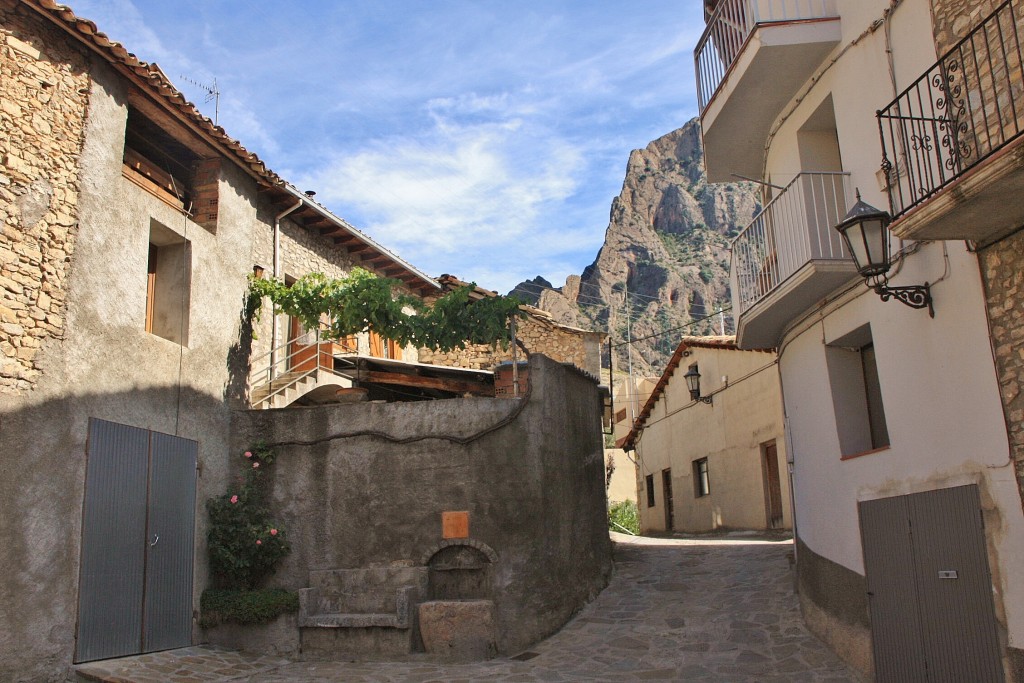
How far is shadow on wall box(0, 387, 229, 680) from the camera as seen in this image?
804cm

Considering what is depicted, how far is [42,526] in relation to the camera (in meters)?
8.41

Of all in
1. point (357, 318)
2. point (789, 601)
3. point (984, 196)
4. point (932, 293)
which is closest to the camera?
point (984, 196)

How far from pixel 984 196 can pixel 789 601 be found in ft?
22.2

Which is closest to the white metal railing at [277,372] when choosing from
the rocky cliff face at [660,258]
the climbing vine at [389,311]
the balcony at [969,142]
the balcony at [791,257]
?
the climbing vine at [389,311]

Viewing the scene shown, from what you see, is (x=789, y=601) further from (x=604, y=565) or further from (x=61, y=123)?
(x=61, y=123)

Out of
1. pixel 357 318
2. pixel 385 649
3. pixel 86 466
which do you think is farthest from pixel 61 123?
pixel 385 649

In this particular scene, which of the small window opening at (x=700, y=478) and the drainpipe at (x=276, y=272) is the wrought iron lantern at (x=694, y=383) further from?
the drainpipe at (x=276, y=272)

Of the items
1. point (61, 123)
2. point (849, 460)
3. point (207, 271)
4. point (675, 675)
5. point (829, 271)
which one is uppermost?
point (61, 123)

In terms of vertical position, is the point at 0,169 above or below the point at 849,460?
above

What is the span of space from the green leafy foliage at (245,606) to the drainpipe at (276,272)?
347cm

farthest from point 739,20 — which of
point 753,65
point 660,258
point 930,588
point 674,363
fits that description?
point 660,258

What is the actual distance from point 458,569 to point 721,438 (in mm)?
9968

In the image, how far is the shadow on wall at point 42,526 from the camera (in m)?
8.04

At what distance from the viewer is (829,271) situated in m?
8.57
